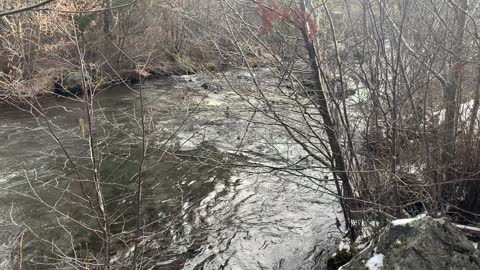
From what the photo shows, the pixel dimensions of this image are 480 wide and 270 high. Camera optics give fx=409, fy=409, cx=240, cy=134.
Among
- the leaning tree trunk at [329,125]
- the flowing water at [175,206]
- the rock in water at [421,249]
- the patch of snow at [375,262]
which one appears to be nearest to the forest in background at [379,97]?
the leaning tree trunk at [329,125]

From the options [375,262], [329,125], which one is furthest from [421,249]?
Result: [329,125]

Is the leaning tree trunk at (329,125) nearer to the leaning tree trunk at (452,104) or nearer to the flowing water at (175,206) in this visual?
the flowing water at (175,206)

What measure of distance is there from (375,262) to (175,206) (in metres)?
4.49

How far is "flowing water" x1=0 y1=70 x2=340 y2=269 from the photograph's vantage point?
5.38 metres

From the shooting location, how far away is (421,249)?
291cm

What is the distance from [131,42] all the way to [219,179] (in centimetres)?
1387

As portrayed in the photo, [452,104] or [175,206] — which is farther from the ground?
[452,104]

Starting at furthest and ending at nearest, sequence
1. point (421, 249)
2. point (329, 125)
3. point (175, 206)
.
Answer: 1. point (175, 206)
2. point (329, 125)
3. point (421, 249)

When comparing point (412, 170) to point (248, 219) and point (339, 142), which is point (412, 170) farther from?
point (248, 219)

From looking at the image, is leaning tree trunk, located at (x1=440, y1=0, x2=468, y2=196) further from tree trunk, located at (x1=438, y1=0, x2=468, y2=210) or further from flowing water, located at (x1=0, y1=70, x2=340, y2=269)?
flowing water, located at (x1=0, y1=70, x2=340, y2=269)

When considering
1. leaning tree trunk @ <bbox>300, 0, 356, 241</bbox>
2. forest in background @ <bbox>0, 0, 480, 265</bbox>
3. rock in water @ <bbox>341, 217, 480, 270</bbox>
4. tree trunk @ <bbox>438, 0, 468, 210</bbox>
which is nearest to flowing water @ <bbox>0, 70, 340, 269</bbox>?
leaning tree trunk @ <bbox>300, 0, 356, 241</bbox>

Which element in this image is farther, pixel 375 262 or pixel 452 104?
pixel 452 104

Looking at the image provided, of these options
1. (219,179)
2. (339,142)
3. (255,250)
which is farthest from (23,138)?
(339,142)

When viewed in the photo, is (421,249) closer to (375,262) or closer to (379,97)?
(375,262)
